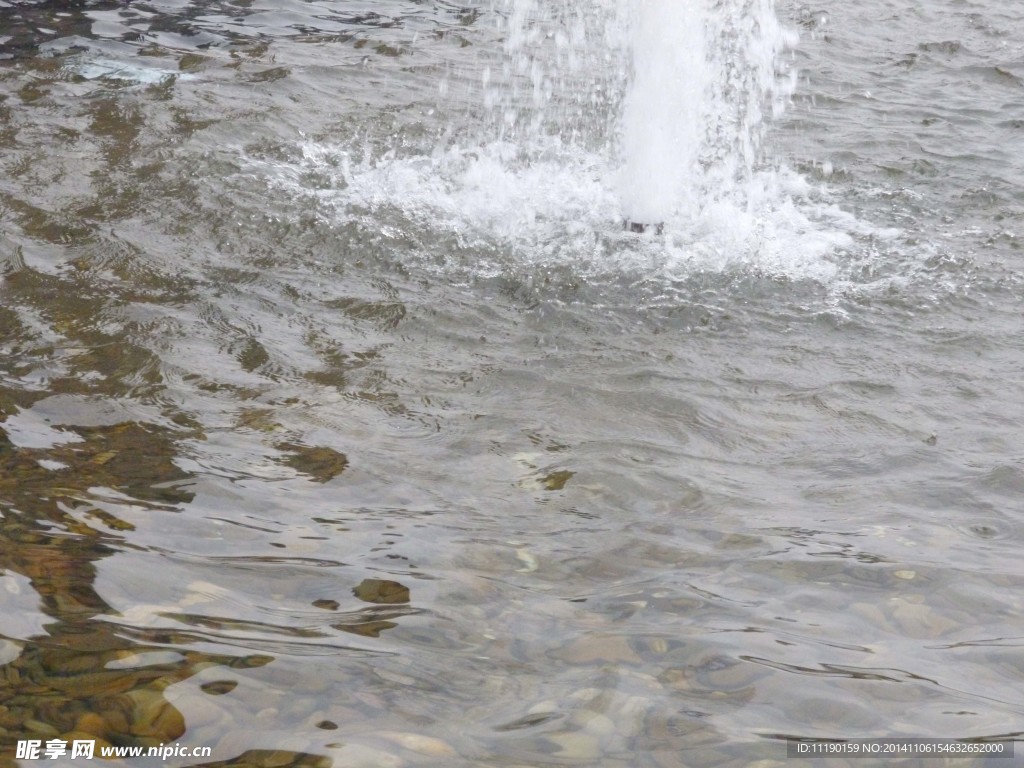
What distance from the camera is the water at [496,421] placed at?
3074mm

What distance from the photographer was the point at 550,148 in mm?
8625

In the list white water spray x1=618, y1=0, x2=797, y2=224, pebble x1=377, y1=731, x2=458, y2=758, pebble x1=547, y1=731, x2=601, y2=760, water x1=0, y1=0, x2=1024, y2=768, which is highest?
white water spray x1=618, y1=0, x2=797, y2=224

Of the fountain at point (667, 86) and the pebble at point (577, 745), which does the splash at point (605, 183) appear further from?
the pebble at point (577, 745)

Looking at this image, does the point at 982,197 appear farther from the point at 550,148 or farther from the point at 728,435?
the point at 728,435

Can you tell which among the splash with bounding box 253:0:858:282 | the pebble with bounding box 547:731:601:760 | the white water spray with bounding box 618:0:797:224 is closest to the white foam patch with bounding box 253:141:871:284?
the splash with bounding box 253:0:858:282

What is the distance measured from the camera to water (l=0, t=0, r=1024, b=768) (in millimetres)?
3074

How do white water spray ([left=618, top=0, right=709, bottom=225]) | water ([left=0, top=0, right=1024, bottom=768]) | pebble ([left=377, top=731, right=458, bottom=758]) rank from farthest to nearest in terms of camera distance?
white water spray ([left=618, top=0, right=709, bottom=225]), water ([left=0, top=0, right=1024, bottom=768]), pebble ([left=377, top=731, right=458, bottom=758])

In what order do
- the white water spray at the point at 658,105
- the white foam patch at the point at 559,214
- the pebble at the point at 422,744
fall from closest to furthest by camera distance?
the pebble at the point at 422,744 → the white foam patch at the point at 559,214 → the white water spray at the point at 658,105

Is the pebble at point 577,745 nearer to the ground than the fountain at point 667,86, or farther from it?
nearer to the ground

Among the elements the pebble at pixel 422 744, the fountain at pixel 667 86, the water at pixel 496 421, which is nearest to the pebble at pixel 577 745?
the water at pixel 496 421

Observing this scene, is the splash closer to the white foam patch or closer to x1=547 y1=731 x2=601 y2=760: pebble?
the white foam patch

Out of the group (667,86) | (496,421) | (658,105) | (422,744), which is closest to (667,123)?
(658,105)

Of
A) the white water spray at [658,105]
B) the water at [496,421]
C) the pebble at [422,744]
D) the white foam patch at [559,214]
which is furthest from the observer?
the white water spray at [658,105]

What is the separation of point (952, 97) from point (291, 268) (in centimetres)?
722
